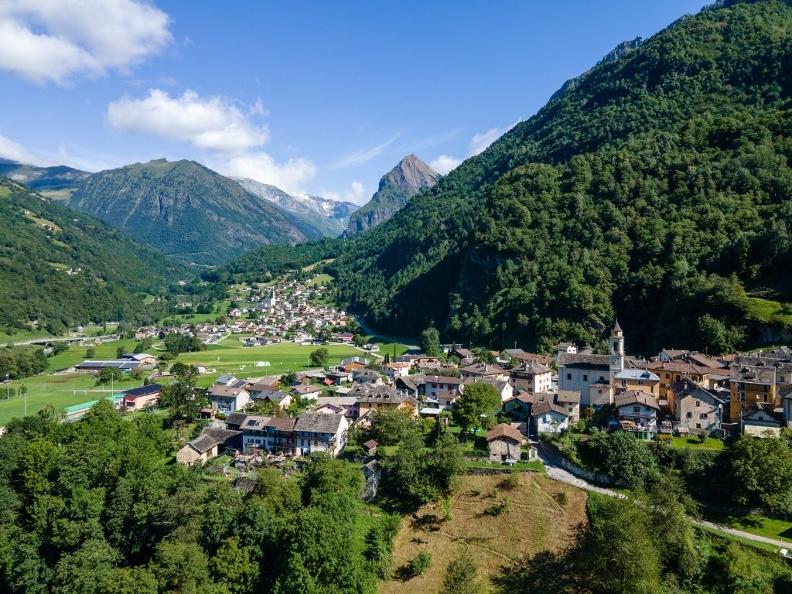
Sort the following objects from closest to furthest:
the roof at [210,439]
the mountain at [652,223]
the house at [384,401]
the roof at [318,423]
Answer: the roof at [318,423], the roof at [210,439], the house at [384,401], the mountain at [652,223]

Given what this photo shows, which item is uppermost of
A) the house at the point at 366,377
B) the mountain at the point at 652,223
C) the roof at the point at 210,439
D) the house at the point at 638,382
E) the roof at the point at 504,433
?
the mountain at the point at 652,223

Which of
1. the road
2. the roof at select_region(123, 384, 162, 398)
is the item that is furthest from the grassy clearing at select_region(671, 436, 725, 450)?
the road

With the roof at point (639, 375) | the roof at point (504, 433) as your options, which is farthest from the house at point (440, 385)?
the roof at point (639, 375)

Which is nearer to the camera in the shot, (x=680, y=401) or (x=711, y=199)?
(x=680, y=401)

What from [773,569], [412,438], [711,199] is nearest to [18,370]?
[412,438]

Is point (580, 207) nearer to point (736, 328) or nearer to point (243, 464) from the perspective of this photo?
point (736, 328)

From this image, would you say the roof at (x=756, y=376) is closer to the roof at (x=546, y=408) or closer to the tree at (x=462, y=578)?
the roof at (x=546, y=408)
